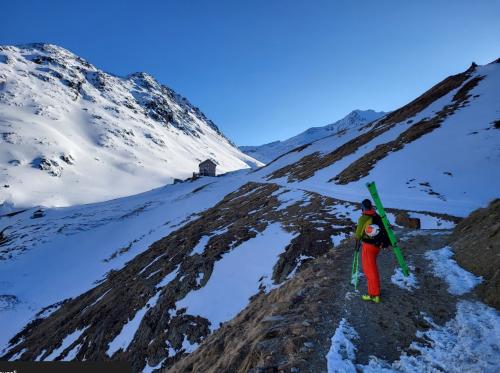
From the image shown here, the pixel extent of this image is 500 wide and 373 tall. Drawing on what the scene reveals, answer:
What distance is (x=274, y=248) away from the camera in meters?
20.3

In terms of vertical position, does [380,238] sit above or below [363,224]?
below

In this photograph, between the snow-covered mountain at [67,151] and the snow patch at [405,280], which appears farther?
the snow-covered mountain at [67,151]

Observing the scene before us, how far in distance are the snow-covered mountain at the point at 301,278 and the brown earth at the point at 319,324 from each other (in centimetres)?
4

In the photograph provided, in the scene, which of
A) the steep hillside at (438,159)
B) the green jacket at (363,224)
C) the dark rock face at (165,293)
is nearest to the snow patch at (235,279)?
the dark rock face at (165,293)

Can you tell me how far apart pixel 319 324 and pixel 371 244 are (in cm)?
266

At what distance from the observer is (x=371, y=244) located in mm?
8539

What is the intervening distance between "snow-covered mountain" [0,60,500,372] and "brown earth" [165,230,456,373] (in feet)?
0.14

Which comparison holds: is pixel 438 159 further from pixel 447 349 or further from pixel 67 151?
pixel 67 151

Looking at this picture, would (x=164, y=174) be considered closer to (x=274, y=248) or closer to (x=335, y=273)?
(x=274, y=248)

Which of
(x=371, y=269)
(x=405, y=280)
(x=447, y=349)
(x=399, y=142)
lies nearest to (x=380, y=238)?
(x=371, y=269)

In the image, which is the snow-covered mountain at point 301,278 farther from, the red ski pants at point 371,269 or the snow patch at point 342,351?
the red ski pants at point 371,269

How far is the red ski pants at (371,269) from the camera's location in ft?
27.2

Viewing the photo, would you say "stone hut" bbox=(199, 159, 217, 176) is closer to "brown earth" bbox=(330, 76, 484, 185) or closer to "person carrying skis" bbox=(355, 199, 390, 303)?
"brown earth" bbox=(330, 76, 484, 185)

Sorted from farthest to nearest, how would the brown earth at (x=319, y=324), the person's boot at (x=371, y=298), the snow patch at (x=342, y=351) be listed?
1. the person's boot at (x=371, y=298)
2. the brown earth at (x=319, y=324)
3. the snow patch at (x=342, y=351)
